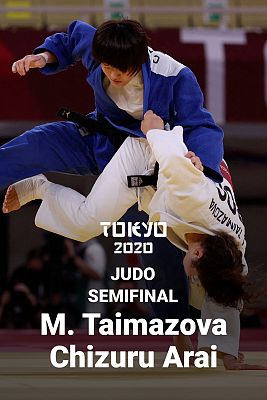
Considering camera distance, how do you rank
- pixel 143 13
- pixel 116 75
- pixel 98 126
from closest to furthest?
1. pixel 116 75
2. pixel 98 126
3. pixel 143 13

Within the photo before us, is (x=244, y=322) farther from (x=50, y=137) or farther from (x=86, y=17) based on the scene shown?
(x=50, y=137)

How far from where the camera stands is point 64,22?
26.5 ft

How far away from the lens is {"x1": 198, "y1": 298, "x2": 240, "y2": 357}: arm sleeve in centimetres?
367

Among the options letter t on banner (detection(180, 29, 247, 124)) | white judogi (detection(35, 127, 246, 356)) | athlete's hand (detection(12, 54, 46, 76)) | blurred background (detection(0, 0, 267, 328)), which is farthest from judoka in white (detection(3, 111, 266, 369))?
letter t on banner (detection(180, 29, 247, 124))

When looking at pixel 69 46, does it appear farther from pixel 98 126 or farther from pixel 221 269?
pixel 221 269

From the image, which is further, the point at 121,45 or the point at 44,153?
the point at 44,153

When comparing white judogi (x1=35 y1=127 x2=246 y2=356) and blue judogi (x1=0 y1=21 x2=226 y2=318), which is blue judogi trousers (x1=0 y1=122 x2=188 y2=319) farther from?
white judogi (x1=35 y1=127 x2=246 y2=356)

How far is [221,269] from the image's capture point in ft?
11.3

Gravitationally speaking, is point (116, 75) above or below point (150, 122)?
above

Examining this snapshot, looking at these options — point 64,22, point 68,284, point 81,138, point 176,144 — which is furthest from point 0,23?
point 176,144

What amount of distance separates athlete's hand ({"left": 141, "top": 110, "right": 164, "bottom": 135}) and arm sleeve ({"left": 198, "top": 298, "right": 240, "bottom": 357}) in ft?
2.39

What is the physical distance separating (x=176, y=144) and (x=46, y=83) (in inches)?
162

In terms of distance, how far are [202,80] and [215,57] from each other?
0.71ft

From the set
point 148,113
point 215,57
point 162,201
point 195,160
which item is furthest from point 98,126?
point 215,57
